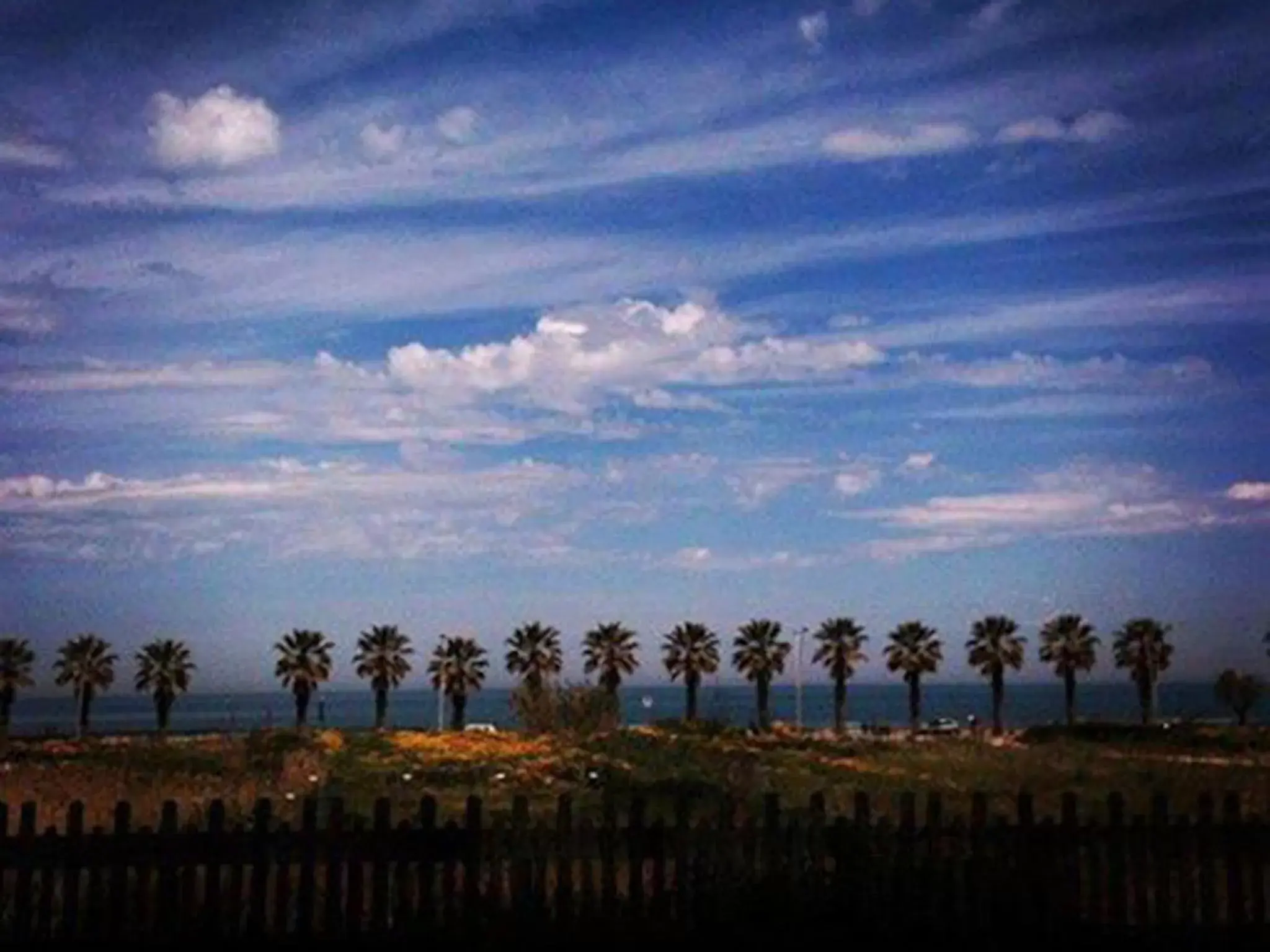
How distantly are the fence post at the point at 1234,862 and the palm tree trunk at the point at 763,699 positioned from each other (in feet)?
212

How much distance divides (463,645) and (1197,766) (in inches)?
2449

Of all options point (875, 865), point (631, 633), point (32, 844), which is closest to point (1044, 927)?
point (875, 865)

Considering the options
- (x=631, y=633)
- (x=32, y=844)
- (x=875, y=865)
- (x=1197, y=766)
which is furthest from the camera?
(x=631, y=633)

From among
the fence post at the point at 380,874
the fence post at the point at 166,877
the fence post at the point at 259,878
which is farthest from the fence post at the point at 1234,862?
the fence post at the point at 166,877

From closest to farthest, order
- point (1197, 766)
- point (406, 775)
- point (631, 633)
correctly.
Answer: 1. point (406, 775)
2. point (1197, 766)
3. point (631, 633)

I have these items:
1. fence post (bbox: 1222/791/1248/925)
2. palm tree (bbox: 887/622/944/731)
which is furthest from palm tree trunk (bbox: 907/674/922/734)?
fence post (bbox: 1222/791/1248/925)

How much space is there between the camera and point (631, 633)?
9369 cm

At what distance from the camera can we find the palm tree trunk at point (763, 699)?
82625 millimetres

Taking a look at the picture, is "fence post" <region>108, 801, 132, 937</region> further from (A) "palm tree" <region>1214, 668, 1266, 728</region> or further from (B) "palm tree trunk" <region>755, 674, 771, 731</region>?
(A) "palm tree" <region>1214, 668, 1266, 728</region>

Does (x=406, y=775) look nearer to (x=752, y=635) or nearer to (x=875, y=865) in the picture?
(x=875, y=865)

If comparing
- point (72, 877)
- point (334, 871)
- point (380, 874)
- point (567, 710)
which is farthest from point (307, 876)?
point (567, 710)

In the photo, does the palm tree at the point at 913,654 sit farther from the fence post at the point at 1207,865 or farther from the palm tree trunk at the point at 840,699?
the fence post at the point at 1207,865

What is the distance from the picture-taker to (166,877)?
1038 centimetres

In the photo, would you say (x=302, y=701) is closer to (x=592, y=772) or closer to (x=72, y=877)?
(x=592, y=772)
